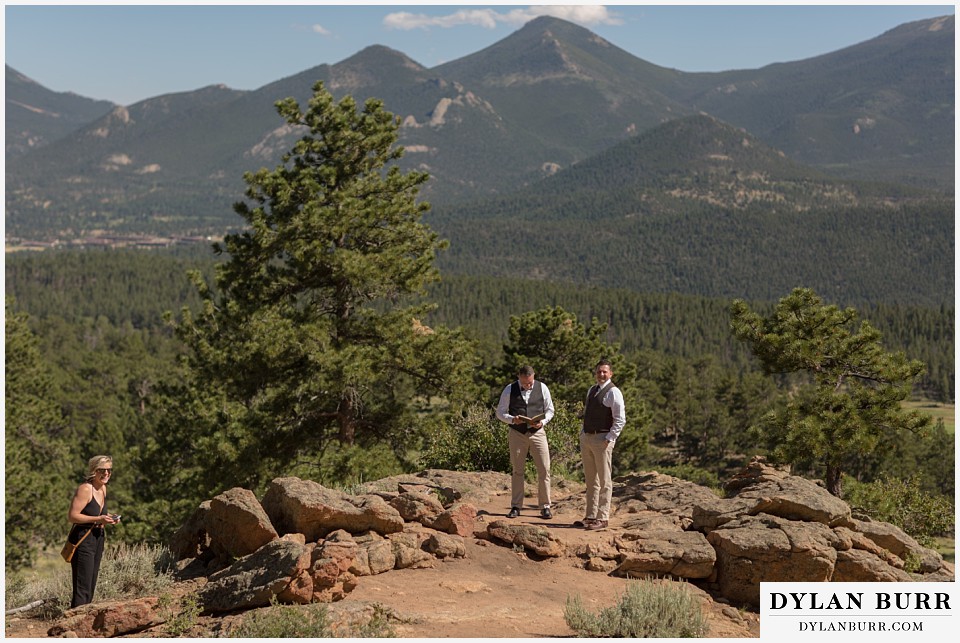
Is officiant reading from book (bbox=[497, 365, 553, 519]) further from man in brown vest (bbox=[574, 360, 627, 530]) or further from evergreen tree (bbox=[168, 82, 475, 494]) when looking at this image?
evergreen tree (bbox=[168, 82, 475, 494])

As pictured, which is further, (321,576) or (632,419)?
(632,419)

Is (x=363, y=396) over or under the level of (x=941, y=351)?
over

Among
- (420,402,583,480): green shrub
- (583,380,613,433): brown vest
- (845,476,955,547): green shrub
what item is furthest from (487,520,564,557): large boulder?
(845,476,955,547): green shrub

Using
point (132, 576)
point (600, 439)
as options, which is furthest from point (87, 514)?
point (600, 439)

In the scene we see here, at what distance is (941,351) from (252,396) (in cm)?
16731

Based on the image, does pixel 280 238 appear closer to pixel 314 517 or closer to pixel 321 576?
pixel 314 517

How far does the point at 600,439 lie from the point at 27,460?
117 feet

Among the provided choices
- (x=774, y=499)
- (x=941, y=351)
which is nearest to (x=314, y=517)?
(x=774, y=499)

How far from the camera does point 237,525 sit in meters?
12.0

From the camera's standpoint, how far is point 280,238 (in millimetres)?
22422

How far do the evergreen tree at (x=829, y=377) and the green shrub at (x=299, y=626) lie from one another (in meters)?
11.8

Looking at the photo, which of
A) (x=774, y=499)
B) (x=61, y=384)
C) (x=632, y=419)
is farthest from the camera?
(x=61, y=384)

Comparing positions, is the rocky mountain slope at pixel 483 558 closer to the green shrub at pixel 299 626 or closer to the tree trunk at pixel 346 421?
the green shrub at pixel 299 626

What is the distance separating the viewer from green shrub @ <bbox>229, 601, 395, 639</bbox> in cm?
891
